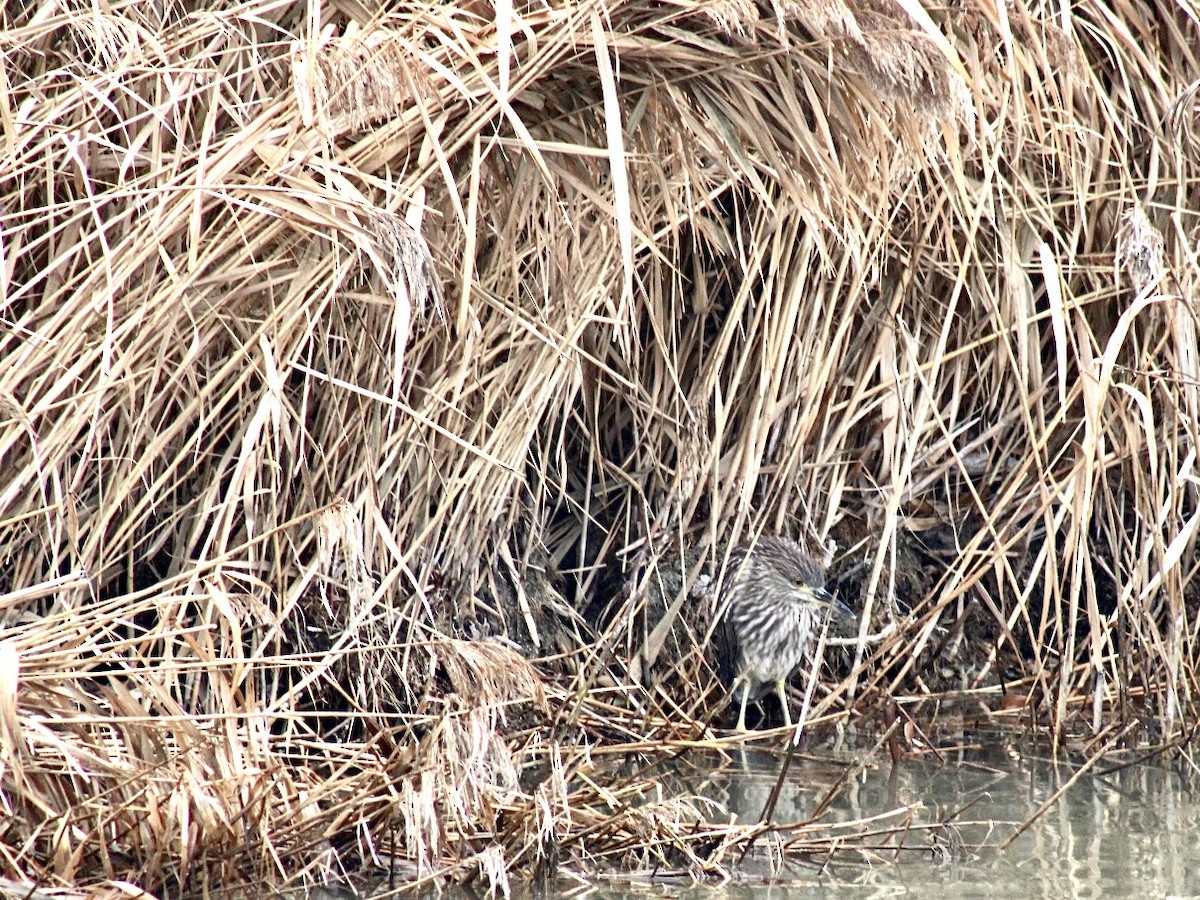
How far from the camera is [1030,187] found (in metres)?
4.11

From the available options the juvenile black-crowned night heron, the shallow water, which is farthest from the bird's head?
the shallow water

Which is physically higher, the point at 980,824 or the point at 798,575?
the point at 798,575

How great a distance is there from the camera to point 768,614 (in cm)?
409

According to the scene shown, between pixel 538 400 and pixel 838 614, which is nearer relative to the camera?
pixel 538 400

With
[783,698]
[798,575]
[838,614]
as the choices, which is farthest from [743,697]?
[838,614]

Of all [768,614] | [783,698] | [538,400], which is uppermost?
[538,400]

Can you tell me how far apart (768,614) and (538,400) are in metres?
0.83

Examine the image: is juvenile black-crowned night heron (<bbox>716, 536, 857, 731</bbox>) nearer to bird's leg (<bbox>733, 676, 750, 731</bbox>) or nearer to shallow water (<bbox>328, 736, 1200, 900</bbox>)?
bird's leg (<bbox>733, 676, 750, 731</bbox>)

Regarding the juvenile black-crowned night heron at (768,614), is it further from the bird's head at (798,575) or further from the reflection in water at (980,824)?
the reflection in water at (980,824)

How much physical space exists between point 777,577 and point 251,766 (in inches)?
63.7

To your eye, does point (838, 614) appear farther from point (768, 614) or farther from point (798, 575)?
point (768, 614)

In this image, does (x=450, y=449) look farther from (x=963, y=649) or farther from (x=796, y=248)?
(x=963, y=649)

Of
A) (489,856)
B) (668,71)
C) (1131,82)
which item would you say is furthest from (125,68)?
(1131,82)

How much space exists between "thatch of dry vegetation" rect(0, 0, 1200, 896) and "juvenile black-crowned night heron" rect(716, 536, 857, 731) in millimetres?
84
